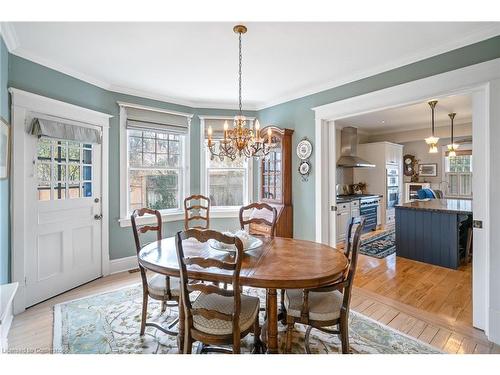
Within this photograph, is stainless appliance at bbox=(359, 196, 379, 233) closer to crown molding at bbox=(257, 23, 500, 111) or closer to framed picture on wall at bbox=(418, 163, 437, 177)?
framed picture on wall at bbox=(418, 163, 437, 177)

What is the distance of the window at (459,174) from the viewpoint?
21.1 feet

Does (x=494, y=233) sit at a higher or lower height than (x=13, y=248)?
higher

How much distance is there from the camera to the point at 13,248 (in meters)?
2.56

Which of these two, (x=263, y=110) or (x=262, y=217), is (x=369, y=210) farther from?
(x=262, y=217)

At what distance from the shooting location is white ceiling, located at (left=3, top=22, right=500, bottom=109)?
2.13 meters

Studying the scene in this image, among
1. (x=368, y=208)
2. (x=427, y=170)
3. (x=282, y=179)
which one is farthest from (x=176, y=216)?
(x=427, y=170)

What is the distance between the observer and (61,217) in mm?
2975

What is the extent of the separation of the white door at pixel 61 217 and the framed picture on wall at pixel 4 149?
1.07ft
